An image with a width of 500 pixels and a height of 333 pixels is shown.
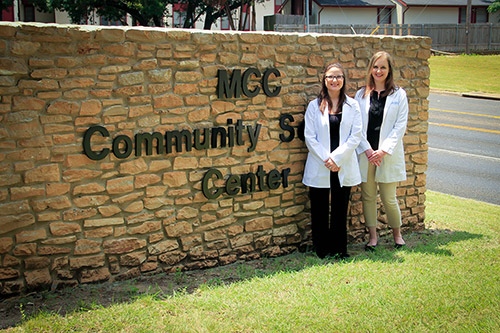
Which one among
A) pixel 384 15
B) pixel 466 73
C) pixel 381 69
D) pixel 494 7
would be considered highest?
pixel 494 7

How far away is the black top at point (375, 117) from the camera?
5.96 metres

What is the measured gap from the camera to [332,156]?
562 cm

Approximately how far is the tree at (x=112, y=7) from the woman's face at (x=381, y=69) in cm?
1784

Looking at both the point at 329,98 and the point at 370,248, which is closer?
the point at 329,98

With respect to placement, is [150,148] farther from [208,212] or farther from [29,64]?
[29,64]

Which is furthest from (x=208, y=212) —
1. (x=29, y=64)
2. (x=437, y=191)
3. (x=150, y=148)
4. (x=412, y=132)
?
(x=437, y=191)

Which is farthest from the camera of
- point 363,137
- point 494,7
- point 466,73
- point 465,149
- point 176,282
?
point 494,7

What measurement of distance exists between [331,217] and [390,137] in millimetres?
1120

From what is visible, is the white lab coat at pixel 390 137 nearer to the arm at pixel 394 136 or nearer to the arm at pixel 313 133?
the arm at pixel 394 136

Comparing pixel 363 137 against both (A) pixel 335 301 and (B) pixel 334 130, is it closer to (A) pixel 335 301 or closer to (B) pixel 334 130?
(B) pixel 334 130

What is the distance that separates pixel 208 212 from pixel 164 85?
1395 mm

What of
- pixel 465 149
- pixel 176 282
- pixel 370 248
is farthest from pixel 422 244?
pixel 465 149

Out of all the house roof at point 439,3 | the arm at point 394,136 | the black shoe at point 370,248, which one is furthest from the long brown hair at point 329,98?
the house roof at point 439,3

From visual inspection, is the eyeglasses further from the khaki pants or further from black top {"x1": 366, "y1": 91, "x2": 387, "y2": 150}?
the khaki pants
